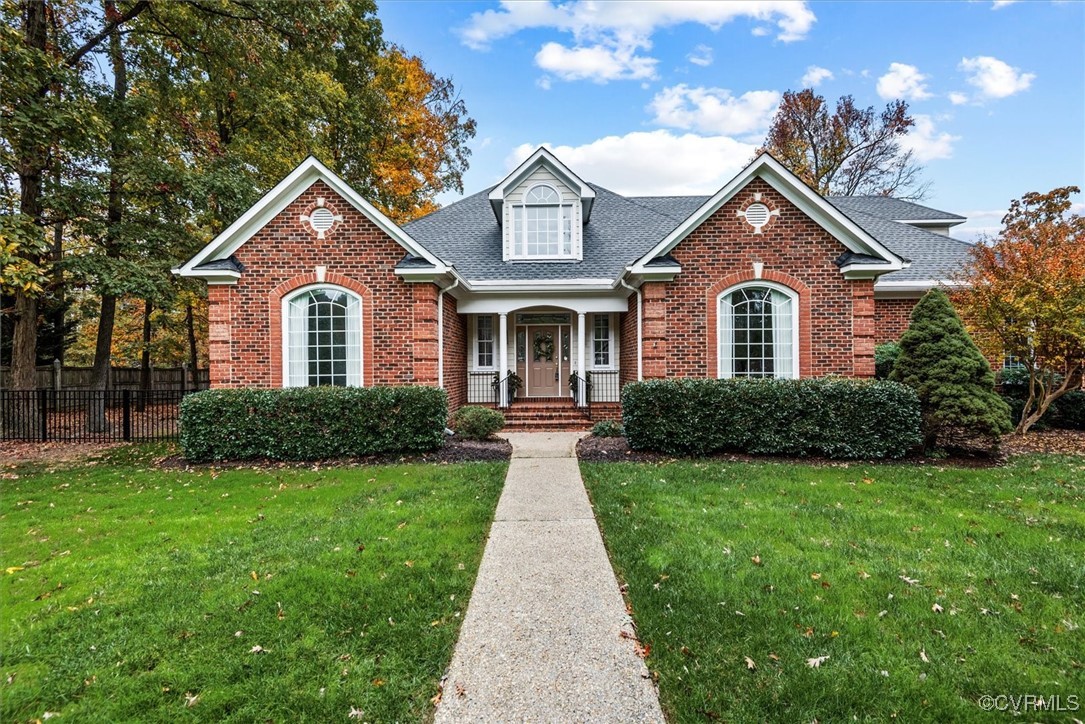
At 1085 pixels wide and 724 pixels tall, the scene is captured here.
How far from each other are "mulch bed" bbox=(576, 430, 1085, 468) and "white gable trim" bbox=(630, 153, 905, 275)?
3855mm

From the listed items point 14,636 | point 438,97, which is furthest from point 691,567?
point 438,97

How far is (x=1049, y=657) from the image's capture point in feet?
9.75

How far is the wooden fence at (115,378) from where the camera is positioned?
1903 centimetres

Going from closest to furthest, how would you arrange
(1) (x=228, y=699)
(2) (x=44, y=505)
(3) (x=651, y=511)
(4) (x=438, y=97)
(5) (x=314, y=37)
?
(1) (x=228, y=699), (3) (x=651, y=511), (2) (x=44, y=505), (5) (x=314, y=37), (4) (x=438, y=97)

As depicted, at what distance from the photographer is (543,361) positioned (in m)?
14.2

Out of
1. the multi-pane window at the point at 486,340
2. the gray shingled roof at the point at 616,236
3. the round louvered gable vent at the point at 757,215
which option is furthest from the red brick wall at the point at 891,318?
the multi-pane window at the point at 486,340

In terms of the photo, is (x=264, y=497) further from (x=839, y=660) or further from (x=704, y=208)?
(x=704, y=208)

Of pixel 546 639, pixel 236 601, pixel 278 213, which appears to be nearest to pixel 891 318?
pixel 546 639

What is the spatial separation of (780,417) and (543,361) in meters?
7.18

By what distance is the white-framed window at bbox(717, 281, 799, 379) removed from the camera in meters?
10.5

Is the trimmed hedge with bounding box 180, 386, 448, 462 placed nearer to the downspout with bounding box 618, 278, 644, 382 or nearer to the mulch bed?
the mulch bed

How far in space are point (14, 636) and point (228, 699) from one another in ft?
6.55

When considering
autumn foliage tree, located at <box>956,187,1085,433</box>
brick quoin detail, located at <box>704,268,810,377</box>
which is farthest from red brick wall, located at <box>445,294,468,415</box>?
autumn foliage tree, located at <box>956,187,1085,433</box>

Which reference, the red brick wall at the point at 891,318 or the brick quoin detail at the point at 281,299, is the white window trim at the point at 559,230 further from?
the red brick wall at the point at 891,318
